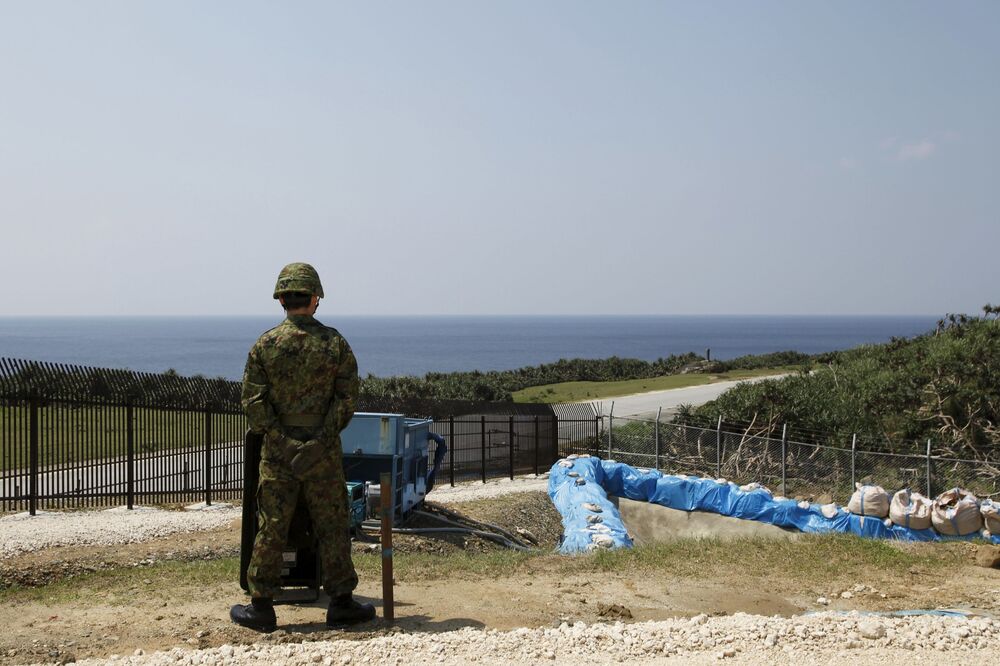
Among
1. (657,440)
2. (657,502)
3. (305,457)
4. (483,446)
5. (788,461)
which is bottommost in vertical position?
(657,502)

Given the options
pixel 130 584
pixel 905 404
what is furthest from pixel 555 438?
pixel 130 584

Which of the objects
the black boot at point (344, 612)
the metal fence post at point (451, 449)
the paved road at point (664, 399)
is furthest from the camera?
the paved road at point (664, 399)

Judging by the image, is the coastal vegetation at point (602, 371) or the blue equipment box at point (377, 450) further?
the coastal vegetation at point (602, 371)

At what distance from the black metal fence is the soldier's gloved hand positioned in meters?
8.58

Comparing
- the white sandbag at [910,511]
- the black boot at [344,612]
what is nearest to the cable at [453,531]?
the white sandbag at [910,511]

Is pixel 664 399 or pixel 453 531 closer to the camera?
pixel 453 531

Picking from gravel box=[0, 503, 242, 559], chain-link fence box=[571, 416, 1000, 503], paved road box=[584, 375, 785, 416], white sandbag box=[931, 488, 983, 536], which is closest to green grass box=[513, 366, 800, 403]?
paved road box=[584, 375, 785, 416]

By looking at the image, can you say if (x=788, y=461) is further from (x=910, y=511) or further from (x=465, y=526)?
(x=465, y=526)

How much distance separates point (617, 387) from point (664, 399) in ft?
30.3

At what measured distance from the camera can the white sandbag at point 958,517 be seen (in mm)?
12781

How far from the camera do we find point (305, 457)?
21.4ft

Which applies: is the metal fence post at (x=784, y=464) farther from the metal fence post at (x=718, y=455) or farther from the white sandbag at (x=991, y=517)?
the white sandbag at (x=991, y=517)

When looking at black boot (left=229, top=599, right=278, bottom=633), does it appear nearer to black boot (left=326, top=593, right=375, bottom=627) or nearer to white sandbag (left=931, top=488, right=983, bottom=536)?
black boot (left=326, top=593, right=375, bottom=627)

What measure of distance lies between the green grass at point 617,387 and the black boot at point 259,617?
37321 mm
